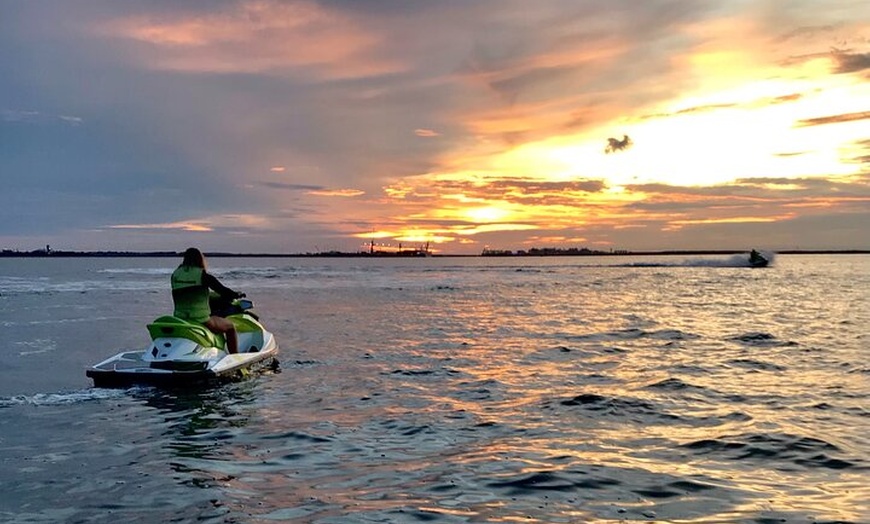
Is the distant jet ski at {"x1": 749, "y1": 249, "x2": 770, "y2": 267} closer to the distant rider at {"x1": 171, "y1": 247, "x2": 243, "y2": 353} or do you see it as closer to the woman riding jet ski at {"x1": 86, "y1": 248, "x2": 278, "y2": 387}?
the woman riding jet ski at {"x1": 86, "y1": 248, "x2": 278, "y2": 387}

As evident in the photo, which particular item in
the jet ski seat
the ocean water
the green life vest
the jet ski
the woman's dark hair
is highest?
the woman's dark hair

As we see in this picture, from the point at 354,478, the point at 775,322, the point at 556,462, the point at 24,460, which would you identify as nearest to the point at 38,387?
the point at 24,460

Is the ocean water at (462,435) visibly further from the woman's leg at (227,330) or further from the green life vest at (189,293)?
the green life vest at (189,293)

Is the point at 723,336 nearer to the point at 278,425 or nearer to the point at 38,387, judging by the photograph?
the point at 278,425

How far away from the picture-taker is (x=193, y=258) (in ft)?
45.1

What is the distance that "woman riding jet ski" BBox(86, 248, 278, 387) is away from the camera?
12.6m

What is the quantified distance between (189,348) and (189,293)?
134 cm

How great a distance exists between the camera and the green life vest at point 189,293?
13.6 meters

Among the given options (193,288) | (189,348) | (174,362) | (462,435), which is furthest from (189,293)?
(462,435)

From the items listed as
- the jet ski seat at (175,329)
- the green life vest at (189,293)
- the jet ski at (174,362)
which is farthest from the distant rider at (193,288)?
the jet ski seat at (175,329)

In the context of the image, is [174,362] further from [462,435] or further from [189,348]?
[462,435]

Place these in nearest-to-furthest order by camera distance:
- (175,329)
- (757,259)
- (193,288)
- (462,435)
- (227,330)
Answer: (462,435), (175,329), (193,288), (227,330), (757,259)

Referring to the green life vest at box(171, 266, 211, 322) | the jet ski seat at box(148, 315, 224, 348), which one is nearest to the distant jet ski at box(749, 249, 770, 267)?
the green life vest at box(171, 266, 211, 322)

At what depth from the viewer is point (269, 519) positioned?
633cm
